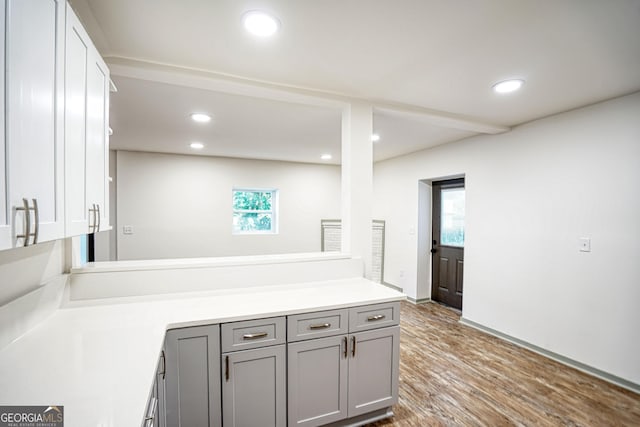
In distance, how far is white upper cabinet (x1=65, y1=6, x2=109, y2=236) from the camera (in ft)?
3.64

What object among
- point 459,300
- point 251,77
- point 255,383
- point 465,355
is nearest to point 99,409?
point 255,383

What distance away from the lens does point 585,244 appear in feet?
8.49

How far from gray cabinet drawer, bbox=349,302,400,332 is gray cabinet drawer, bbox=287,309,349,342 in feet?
0.16

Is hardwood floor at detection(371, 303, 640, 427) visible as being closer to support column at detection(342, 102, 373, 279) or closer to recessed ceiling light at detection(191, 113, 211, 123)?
support column at detection(342, 102, 373, 279)

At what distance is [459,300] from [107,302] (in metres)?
4.10

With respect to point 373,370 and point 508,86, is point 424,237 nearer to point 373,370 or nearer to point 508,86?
point 508,86

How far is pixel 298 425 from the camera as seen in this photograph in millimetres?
1725

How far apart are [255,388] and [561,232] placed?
296cm

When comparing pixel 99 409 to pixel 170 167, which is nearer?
pixel 99 409

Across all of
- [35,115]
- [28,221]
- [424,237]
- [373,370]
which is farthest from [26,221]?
[424,237]

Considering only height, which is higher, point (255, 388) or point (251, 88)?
point (251, 88)

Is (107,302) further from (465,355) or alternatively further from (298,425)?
(465,355)

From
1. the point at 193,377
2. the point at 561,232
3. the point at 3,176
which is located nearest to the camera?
the point at 3,176

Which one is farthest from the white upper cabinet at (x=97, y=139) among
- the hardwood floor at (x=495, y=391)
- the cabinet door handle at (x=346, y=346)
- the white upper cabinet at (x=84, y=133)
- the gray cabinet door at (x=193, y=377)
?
the hardwood floor at (x=495, y=391)
